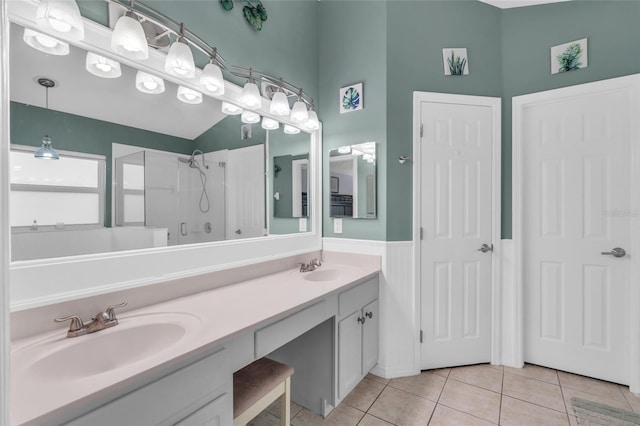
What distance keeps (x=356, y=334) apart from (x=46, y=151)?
1.77 meters

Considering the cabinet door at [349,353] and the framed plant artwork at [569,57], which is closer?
the cabinet door at [349,353]

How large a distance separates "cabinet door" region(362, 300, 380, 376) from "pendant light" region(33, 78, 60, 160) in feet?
5.81

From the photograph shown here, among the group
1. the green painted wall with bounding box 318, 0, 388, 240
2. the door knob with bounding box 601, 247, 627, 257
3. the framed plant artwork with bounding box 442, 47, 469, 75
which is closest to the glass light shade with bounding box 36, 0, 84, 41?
the green painted wall with bounding box 318, 0, 388, 240

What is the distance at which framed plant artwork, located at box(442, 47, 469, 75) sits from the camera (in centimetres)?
216

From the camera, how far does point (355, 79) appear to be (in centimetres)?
221

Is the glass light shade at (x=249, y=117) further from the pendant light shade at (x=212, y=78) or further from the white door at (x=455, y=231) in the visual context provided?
the white door at (x=455, y=231)

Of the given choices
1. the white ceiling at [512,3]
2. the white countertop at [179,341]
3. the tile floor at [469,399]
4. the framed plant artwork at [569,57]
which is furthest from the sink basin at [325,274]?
the white ceiling at [512,3]

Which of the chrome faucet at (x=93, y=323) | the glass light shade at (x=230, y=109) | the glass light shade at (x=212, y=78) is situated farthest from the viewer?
the glass light shade at (x=230, y=109)

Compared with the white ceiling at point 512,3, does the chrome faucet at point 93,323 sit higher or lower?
lower

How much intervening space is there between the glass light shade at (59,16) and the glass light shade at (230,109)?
2.31ft

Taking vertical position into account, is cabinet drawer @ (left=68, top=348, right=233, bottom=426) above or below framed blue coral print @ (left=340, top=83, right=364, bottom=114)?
below

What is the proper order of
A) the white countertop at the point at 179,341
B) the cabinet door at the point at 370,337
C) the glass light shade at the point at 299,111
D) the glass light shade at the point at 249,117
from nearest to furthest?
the white countertop at the point at 179,341, the glass light shade at the point at 249,117, the cabinet door at the point at 370,337, the glass light shade at the point at 299,111

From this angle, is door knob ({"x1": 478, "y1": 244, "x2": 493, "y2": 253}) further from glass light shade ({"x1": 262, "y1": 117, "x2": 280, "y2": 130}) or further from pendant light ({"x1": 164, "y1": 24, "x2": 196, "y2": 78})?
pendant light ({"x1": 164, "y1": 24, "x2": 196, "y2": 78})

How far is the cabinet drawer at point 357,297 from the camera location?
1.69 meters
